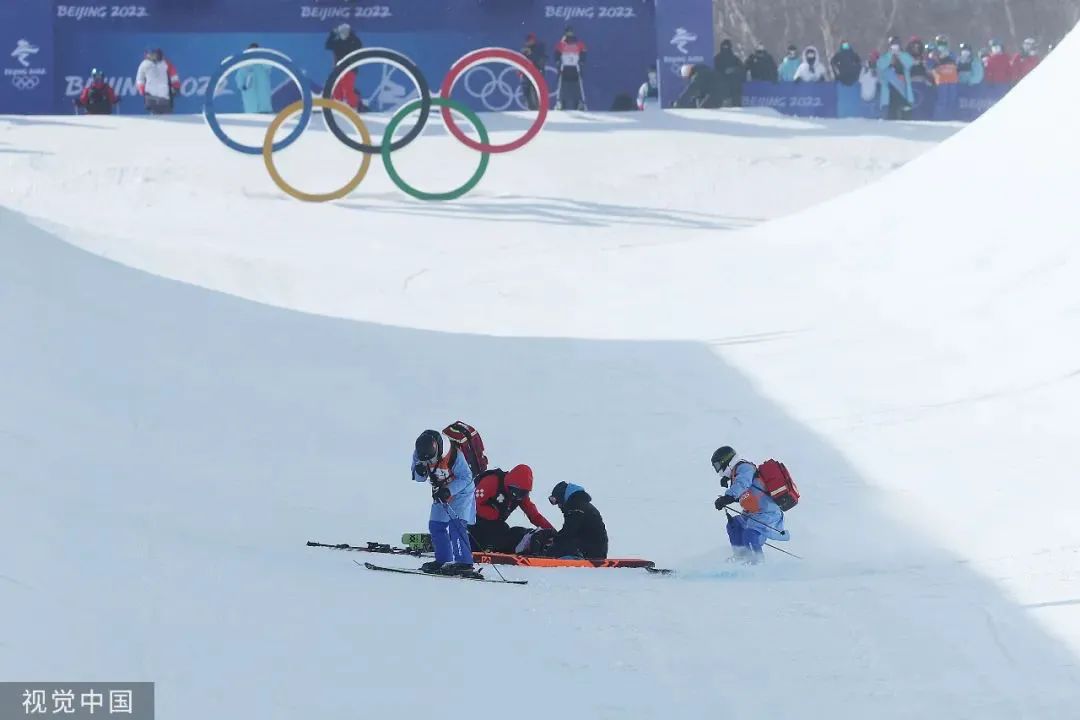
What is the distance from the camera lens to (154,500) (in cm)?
867

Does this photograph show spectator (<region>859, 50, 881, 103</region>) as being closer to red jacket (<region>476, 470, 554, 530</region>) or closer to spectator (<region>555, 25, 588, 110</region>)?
spectator (<region>555, 25, 588, 110</region>)

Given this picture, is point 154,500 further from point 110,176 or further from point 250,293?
point 110,176

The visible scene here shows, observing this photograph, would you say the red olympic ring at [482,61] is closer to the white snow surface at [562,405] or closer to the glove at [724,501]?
the white snow surface at [562,405]

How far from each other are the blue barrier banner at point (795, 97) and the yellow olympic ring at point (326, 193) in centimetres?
638

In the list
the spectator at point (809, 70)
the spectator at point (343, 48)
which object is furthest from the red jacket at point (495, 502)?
the spectator at point (809, 70)

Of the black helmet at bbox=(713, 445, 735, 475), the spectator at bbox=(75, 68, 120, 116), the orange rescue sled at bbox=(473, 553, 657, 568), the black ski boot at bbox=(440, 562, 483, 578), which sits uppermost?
the spectator at bbox=(75, 68, 120, 116)

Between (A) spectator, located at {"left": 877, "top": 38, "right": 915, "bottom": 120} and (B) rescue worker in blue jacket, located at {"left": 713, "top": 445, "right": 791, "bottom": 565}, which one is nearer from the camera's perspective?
(B) rescue worker in blue jacket, located at {"left": 713, "top": 445, "right": 791, "bottom": 565}

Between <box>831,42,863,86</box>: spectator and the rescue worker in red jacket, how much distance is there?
16.7m

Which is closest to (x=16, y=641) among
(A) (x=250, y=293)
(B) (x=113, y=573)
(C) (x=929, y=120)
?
(B) (x=113, y=573)

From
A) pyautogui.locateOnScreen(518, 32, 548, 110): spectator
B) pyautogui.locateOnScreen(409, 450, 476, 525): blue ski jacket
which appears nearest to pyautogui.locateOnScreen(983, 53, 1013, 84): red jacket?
pyautogui.locateOnScreen(518, 32, 548, 110): spectator

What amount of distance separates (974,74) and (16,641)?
21.9 metres

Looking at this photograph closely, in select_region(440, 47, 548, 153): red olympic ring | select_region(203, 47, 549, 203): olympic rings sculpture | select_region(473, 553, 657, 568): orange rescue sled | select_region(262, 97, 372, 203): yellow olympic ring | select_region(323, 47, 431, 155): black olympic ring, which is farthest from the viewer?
select_region(440, 47, 548, 153): red olympic ring

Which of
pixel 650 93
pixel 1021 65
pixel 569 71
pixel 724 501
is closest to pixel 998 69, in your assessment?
pixel 1021 65

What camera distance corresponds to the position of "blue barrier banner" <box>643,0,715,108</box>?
78.7 ft
